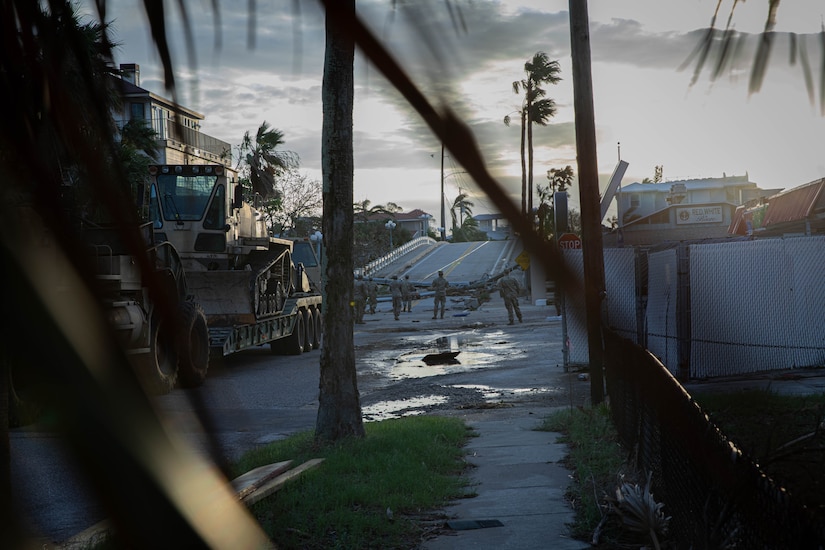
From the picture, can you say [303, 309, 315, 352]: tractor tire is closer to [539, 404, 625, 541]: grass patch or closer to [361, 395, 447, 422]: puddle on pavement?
[361, 395, 447, 422]: puddle on pavement

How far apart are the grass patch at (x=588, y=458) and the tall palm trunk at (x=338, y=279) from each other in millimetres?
2149

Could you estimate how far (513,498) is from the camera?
6.84m

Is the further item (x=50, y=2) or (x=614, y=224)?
(x=614, y=224)

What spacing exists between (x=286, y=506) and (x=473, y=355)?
14.4 m

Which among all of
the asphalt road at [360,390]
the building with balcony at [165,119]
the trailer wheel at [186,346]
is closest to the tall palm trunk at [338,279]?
the asphalt road at [360,390]

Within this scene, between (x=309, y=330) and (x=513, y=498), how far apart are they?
16382 mm

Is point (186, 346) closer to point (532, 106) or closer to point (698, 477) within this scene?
point (532, 106)

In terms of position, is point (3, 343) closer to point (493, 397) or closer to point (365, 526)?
point (365, 526)

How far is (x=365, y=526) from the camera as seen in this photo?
5.84 m

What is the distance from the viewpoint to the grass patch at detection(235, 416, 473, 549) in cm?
574

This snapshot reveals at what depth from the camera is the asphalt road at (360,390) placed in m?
6.46

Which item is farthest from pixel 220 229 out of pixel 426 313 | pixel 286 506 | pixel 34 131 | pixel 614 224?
pixel 426 313

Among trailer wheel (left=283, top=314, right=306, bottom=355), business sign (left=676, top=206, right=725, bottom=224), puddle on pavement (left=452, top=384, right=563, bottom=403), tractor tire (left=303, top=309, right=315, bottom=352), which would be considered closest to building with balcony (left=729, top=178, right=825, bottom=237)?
business sign (left=676, top=206, right=725, bottom=224)

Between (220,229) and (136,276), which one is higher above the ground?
(220,229)
